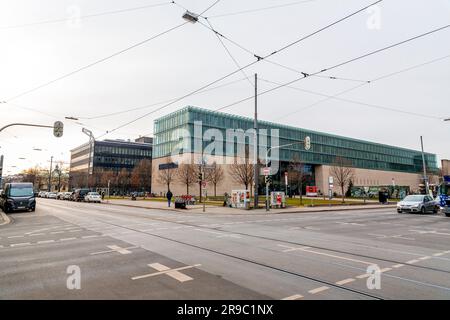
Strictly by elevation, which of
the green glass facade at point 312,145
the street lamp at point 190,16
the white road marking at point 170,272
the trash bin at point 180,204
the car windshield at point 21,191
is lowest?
the white road marking at point 170,272

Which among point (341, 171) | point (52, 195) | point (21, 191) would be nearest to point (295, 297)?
point (21, 191)

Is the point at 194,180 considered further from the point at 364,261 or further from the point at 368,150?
the point at 368,150

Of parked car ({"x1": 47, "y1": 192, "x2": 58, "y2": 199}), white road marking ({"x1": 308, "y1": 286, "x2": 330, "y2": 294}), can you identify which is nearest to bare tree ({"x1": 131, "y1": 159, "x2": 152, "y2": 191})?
parked car ({"x1": 47, "y1": 192, "x2": 58, "y2": 199})

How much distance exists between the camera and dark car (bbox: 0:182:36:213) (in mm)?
24031

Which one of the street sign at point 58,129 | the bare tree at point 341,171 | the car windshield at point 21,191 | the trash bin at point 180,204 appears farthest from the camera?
the bare tree at point 341,171

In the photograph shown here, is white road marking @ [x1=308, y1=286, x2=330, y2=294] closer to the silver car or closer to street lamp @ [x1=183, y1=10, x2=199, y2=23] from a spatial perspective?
street lamp @ [x1=183, y1=10, x2=199, y2=23]

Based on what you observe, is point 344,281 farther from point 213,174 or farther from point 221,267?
point 213,174

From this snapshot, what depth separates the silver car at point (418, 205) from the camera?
2490 centimetres

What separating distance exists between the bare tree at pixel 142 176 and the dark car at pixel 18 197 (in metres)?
49.1

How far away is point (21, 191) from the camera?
989 inches

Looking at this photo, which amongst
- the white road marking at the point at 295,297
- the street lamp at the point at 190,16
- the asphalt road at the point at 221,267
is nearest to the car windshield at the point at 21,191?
the asphalt road at the point at 221,267

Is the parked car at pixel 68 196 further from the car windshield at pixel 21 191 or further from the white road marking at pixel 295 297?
the white road marking at pixel 295 297

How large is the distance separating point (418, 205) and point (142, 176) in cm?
6314

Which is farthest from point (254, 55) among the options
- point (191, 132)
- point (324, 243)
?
point (191, 132)
